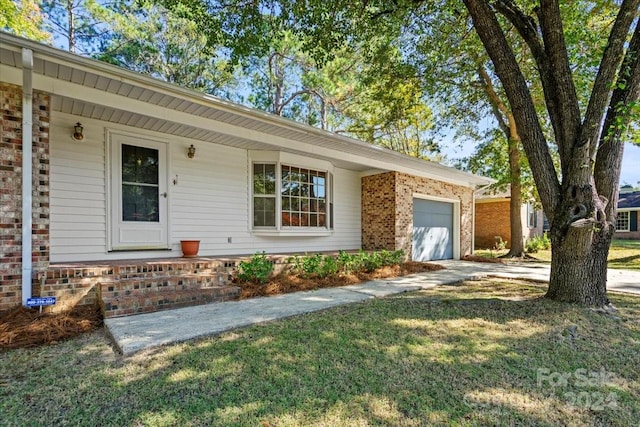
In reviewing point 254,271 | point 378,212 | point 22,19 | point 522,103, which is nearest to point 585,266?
point 522,103

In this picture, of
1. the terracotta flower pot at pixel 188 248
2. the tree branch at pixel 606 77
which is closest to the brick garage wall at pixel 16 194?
the terracotta flower pot at pixel 188 248

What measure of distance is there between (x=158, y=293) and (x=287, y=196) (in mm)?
3581

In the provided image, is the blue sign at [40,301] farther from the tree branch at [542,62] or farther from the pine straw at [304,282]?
the tree branch at [542,62]

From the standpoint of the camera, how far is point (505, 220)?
16438 mm

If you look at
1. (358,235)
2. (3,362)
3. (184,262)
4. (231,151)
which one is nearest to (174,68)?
(231,151)

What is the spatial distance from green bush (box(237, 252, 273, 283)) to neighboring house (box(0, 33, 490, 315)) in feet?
2.50

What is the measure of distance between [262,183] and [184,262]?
277 cm

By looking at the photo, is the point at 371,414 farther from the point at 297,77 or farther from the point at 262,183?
the point at 297,77

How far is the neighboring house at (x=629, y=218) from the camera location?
65.1 feet

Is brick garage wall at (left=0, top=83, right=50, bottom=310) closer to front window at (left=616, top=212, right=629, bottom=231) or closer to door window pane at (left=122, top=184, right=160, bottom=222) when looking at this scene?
door window pane at (left=122, top=184, right=160, bottom=222)

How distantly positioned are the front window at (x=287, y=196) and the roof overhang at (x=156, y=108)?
496 mm

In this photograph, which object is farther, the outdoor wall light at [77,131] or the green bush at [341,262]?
the green bush at [341,262]

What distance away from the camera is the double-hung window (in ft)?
23.6

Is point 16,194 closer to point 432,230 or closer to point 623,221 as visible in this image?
point 432,230
